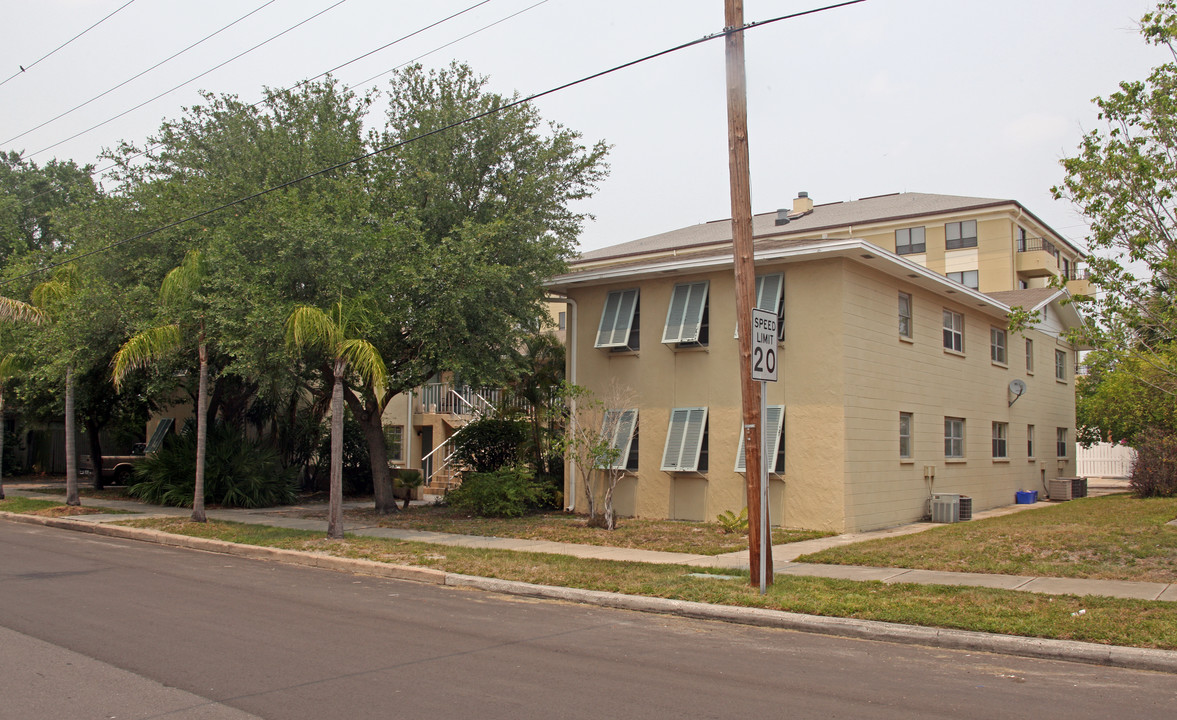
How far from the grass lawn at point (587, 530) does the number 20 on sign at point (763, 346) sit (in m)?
4.42

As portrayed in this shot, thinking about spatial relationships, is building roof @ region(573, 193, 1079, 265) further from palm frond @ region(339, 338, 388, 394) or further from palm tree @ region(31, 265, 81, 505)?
palm frond @ region(339, 338, 388, 394)

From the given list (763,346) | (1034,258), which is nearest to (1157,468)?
(763,346)

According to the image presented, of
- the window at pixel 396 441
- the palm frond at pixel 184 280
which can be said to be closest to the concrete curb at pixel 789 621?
the palm frond at pixel 184 280

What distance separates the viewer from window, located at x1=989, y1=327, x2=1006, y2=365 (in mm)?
23922

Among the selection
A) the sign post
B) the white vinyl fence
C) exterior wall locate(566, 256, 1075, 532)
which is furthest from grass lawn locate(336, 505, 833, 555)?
the white vinyl fence

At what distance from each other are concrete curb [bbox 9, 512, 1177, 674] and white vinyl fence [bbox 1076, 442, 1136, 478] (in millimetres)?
41080

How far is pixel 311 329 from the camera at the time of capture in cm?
1457

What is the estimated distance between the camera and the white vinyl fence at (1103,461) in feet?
144

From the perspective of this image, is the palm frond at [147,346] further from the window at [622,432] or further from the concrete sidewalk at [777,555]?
the window at [622,432]

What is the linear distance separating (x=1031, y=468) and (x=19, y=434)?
1443 inches

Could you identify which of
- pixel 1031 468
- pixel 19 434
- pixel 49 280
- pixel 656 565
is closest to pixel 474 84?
pixel 656 565

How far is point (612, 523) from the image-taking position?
55.2 feet

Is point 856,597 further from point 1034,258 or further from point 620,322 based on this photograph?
point 1034,258

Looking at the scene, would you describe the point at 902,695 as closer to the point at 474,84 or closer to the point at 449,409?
the point at 474,84
